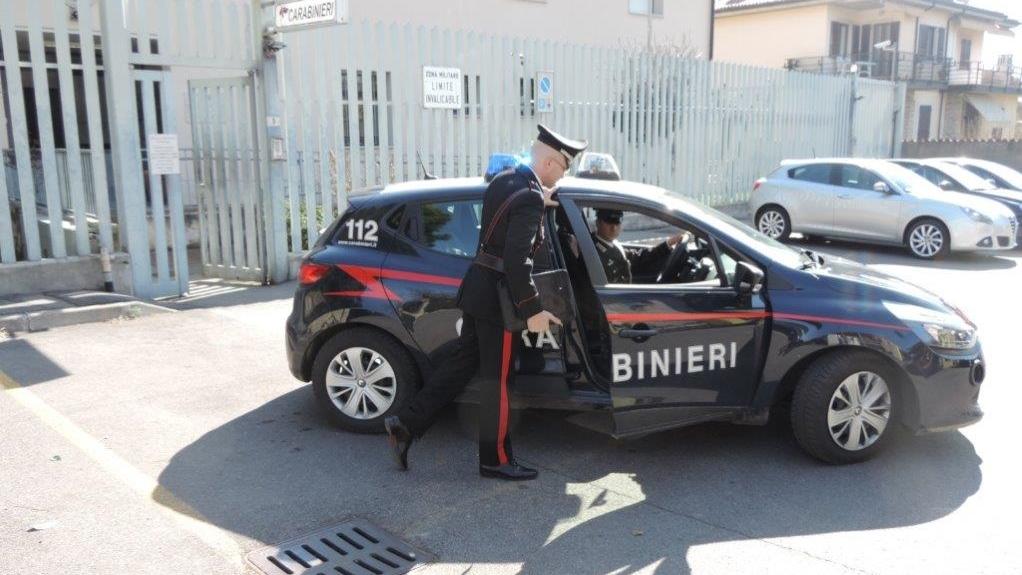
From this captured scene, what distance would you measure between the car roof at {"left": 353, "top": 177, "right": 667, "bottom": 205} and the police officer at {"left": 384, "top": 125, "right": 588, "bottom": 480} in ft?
1.54

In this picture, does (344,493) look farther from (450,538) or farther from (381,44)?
(381,44)

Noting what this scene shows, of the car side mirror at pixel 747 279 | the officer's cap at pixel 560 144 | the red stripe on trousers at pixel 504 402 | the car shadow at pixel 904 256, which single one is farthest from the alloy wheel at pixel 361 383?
the car shadow at pixel 904 256

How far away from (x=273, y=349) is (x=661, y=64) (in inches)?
397

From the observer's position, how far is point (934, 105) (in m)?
39.9

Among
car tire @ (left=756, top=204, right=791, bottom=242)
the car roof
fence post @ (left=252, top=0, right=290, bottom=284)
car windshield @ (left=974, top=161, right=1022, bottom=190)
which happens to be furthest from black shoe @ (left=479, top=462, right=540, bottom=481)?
car windshield @ (left=974, top=161, right=1022, bottom=190)

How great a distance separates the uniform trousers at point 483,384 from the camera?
432cm

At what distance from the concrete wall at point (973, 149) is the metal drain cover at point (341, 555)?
2507 centimetres

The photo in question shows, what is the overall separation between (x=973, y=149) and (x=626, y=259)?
944 inches

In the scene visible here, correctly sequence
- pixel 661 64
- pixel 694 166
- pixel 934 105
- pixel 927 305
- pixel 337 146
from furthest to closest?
pixel 934 105
pixel 694 166
pixel 661 64
pixel 337 146
pixel 927 305

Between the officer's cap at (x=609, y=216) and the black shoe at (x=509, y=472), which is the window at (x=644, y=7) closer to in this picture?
the officer's cap at (x=609, y=216)

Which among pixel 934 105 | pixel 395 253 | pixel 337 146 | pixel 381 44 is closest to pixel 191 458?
pixel 395 253

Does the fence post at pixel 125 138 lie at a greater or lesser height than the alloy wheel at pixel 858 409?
greater

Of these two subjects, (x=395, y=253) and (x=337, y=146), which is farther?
(x=337, y=146)

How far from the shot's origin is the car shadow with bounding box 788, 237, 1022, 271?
11906 millimetres
